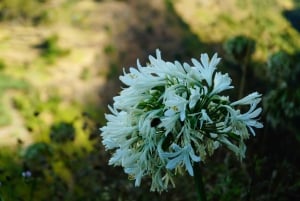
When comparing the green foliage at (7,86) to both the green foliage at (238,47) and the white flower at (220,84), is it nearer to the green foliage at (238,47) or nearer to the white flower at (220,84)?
the green foliage at (238,47)

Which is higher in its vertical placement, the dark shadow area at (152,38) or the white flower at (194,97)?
the dark shadow area at (152,38)

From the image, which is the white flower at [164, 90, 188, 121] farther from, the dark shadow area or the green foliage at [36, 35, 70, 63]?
the green foliage at [36, 35, 70, 63]

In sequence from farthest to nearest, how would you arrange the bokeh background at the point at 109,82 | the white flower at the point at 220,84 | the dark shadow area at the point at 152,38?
the dark shadow area at the point at 152,38, the bokeh background at the point at 109,82, the white flower at the point at 220,84

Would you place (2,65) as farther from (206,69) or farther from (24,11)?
(206,69)

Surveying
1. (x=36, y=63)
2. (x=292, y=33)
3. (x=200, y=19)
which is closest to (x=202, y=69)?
(x=36, y=63)

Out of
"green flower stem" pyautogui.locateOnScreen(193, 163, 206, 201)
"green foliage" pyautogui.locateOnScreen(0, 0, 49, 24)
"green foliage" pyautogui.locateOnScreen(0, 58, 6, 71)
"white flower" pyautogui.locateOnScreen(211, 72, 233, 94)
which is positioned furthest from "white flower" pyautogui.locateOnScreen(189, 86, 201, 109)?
"green foliage" pyautogui.locateOnScreen(0, 0, 49, 24)

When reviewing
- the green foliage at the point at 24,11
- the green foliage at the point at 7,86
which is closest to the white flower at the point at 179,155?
the green foliage at the point at 7,86
